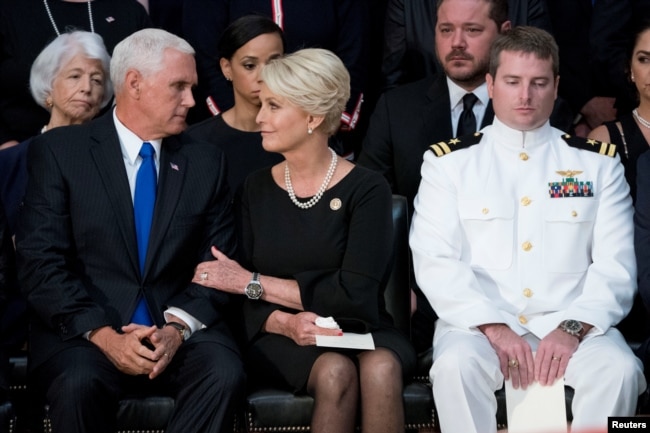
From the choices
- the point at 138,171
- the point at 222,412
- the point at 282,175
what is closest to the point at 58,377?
the point at 222,412

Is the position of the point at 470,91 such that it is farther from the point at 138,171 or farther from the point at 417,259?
the point at 138,171

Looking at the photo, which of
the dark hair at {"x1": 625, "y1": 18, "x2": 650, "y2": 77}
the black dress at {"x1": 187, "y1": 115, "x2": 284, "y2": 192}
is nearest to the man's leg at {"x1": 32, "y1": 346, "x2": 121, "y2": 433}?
the black dress at {"x1": 187, "y1": 115, "x2": 284, "y2": 192}

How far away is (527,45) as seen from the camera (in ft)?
17.1

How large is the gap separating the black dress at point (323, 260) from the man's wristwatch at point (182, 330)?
26 cm

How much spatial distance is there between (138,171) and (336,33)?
1.74 metres

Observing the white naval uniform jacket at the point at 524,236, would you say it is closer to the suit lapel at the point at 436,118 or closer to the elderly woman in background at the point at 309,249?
the elderly woman in background at the point at 309,249

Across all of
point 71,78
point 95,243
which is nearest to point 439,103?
point 71,78

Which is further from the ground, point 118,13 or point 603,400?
point 118,13

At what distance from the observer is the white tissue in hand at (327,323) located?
4816 mm

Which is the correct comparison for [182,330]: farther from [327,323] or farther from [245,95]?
[245,95]

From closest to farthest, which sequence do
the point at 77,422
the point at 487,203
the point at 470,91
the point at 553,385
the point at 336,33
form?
the point at 77,422
the point at 553,385
the point at 487,203
the point at 470,91
the point at 336,33

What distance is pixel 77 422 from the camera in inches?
176

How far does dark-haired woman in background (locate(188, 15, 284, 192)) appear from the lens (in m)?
5.79

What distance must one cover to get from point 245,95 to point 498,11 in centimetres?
123
